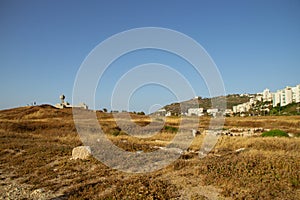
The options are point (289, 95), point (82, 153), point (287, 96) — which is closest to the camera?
point (82, 153)

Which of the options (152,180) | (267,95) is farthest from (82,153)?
(267,95)

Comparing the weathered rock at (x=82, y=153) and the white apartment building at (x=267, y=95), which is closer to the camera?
the weathered rock at (x=82, y=153)

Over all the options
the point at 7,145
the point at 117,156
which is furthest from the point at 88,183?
the point at 7,145

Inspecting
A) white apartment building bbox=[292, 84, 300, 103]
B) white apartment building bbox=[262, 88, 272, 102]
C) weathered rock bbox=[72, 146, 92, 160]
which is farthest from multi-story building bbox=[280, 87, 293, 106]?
weathered rock bbox=[72, 146, 92, 160]

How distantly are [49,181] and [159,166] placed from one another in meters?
4.78

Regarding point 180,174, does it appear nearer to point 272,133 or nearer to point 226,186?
point 226,186

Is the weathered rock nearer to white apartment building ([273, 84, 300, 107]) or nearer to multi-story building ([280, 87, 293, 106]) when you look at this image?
white apartment building ([273, 84, 300, 107])

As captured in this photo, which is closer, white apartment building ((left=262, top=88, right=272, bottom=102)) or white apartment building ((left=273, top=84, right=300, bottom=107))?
white apartment building ((left=273, top=84, right=300, bottom=107))

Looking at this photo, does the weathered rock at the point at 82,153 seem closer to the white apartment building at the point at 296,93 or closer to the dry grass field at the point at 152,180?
the dry grass field at the point at 152,180

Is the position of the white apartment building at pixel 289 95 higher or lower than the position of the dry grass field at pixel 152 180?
higher

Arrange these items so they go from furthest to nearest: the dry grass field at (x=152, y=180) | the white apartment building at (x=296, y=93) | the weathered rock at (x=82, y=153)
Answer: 1. the white apartment building at (x=296, y=93)
2. the weathered rock at (x=82, y=153)
3. the dry grass field at (x=152, y=180)

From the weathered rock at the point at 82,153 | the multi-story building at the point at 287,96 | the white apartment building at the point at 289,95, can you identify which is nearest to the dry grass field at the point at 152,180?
the weathered rock at the point at 82,153

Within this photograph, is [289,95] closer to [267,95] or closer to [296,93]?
[296,93]

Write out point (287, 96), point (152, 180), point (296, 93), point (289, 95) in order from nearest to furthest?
point (152, 180) → point (296, 93) → point (289, 95) → point (287, 96)
